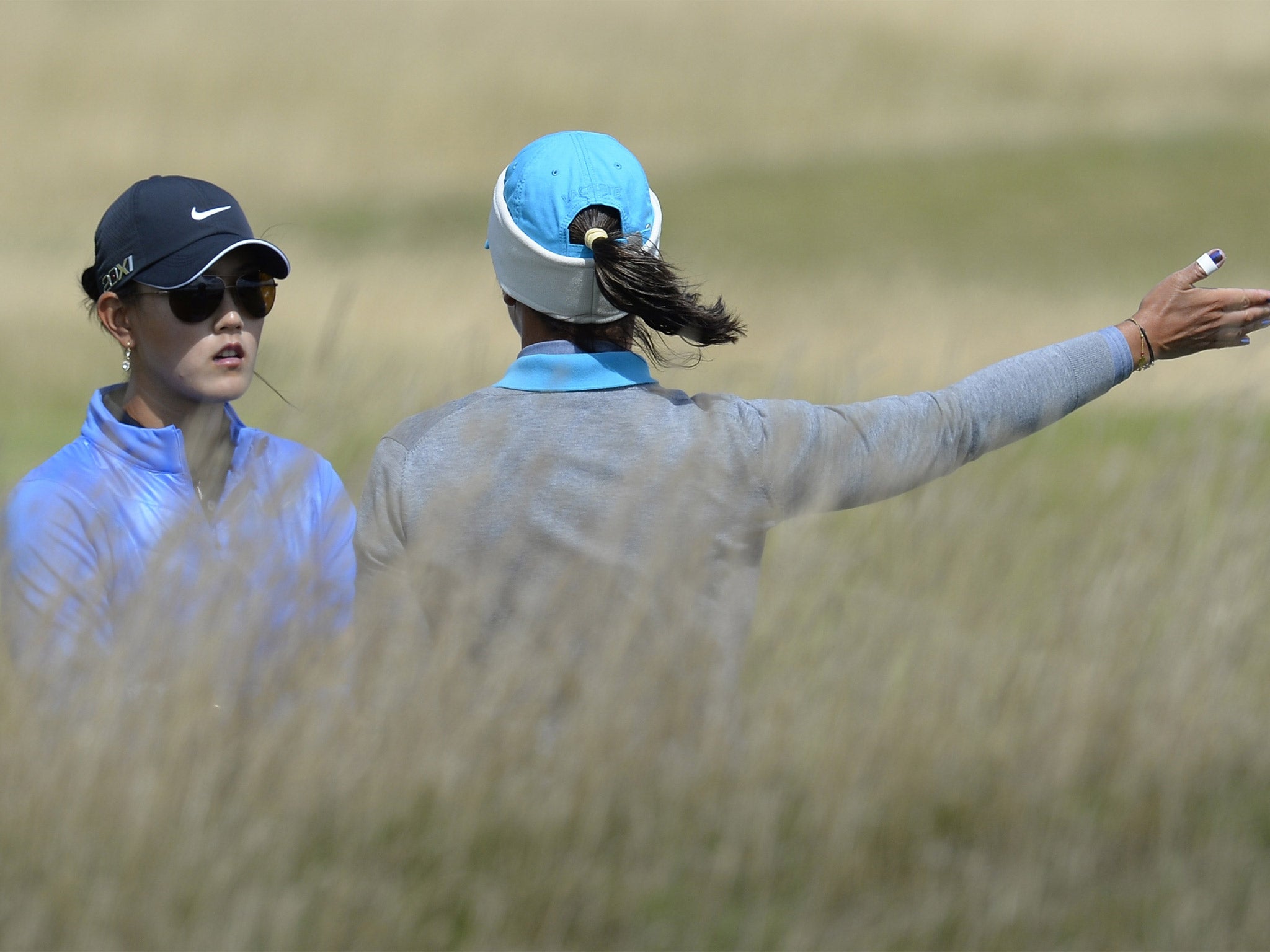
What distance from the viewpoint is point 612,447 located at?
2461 millimetres

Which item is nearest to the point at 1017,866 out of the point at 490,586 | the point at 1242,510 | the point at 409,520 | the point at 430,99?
the point at 490,586

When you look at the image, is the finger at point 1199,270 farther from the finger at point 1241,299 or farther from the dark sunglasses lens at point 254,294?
the dark sunglasses lens at point 254,294

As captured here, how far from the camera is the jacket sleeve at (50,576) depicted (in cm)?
256

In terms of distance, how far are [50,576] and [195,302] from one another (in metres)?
0.67

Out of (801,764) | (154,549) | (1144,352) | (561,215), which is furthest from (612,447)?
(1144,352)

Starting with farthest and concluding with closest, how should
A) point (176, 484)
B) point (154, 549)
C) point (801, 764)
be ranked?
point (176, 484)
point (154, 549)
point (801, 764)

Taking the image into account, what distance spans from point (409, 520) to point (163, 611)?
47 centimetres

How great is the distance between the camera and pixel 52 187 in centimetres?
3262

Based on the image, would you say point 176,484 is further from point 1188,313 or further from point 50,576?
→ point 1188,313

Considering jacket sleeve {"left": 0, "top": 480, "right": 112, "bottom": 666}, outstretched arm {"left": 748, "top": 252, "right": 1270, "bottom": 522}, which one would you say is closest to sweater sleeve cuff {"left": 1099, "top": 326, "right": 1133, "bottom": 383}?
outstretched arm {"left": 748, "top": 252, "right": 1270, "bottom": 522}

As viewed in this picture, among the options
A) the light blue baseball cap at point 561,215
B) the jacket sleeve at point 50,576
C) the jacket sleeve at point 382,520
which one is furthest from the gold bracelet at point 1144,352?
the jacket sleeve at point 50,576

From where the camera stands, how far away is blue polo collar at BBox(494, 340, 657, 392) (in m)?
2.48

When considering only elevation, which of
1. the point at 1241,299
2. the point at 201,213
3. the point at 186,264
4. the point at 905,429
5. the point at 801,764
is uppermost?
the point at 201,213

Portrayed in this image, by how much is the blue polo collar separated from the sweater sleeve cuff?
857mm
